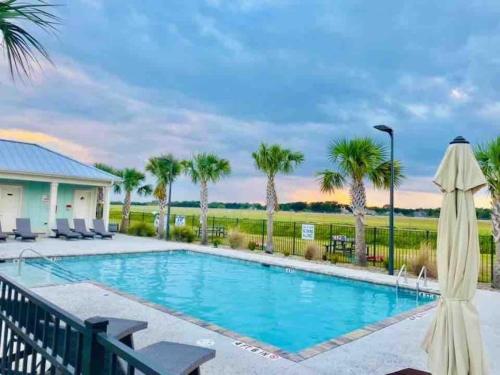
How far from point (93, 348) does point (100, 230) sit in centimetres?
1978

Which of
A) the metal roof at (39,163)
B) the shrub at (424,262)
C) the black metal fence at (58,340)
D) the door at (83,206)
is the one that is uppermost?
the metal roof at (39,163)

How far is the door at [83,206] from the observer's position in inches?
898

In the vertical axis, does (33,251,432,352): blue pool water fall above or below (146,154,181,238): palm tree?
below

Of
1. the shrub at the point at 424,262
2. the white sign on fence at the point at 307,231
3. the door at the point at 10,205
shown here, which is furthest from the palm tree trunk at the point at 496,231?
the door at the point at 10,205

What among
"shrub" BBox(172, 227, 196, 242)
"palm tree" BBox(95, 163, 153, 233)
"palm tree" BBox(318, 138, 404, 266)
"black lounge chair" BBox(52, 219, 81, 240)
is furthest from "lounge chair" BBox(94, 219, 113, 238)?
"palm tree" BBox(318, 138, 404, 266)

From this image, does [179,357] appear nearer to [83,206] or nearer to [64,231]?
[64,231]

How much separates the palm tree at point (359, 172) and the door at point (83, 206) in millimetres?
15357

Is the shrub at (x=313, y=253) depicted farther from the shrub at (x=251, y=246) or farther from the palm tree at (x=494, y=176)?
the palm tree at (x=494, y=176)

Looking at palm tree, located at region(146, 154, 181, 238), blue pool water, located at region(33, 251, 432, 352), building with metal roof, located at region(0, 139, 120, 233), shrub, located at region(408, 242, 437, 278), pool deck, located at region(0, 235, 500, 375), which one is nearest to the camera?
pool deck, located at region(0, 235, 500, 375)

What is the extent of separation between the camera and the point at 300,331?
764 cm

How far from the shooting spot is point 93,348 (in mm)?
1839

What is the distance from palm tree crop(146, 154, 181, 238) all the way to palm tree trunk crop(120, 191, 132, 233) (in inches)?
111

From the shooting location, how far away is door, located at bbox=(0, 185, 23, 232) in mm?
19891

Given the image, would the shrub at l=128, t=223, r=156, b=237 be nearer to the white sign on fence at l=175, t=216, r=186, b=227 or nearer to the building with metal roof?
the white sign on fence at l=175, t=216, r=186, b=227
